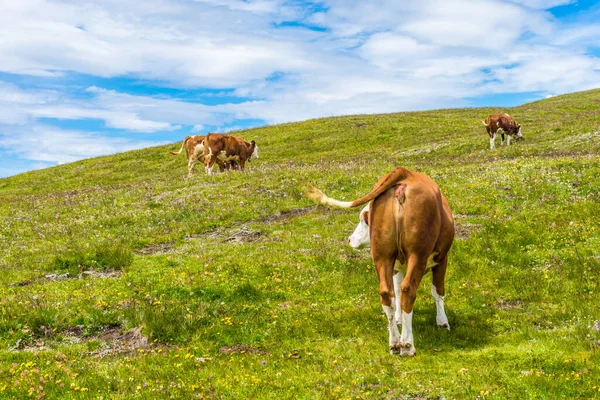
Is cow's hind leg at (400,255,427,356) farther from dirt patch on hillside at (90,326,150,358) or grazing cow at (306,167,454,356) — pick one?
dirt patch on hillside at (90,326,150,358)

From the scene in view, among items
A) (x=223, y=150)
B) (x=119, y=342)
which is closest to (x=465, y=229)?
(x=119, y=342)

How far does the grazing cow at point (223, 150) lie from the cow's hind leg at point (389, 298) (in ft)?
83.5

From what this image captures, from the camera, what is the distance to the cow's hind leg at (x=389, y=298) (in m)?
8.40

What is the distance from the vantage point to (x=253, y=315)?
10.7m

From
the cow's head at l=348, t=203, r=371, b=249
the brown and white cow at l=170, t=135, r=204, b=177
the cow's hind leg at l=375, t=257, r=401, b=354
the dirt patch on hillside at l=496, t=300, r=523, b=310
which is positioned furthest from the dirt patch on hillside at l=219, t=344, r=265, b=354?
the brown and white cow at l=170, t=135, r=204, b=177

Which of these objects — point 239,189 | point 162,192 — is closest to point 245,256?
point 239,189

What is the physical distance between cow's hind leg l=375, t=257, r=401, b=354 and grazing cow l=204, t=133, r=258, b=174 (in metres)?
25.5

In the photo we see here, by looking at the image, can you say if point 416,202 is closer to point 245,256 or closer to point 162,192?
point 245,256

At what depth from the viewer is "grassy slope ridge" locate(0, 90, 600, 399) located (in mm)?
7438

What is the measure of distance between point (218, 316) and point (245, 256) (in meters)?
4.03

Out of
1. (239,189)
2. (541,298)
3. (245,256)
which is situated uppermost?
(239,189)

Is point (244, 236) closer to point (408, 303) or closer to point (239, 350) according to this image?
point (239, 350)

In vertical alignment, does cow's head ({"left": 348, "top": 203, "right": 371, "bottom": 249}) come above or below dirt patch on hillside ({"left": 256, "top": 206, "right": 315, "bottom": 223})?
above

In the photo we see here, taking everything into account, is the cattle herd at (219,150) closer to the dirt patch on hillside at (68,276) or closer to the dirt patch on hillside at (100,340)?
the dirt patch on hillside at (68,276)
